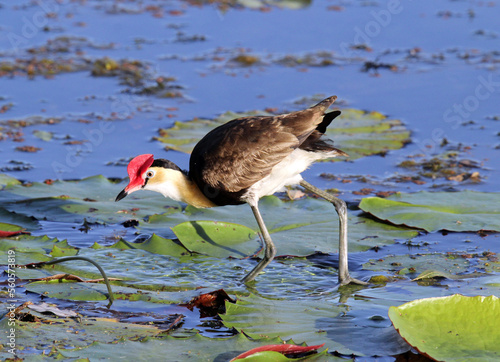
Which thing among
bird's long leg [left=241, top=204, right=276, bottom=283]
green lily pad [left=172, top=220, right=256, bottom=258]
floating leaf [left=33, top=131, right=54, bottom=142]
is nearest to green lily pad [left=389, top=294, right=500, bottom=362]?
bird's long leg [left=241, top=204, right=276, bottom=283]

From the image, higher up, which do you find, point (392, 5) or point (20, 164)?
point (392, 5)

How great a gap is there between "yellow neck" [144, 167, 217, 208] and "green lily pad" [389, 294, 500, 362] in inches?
91.2

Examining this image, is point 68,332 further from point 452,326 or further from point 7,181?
point 7,181

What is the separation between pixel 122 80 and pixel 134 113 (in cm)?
146

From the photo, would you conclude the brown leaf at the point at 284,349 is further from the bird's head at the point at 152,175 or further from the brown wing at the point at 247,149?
the bird's head at the point at 152,175

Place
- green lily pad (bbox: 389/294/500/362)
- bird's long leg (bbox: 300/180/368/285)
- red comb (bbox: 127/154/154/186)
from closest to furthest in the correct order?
green lily pad (bbox: 389/294/500/362) < bird's long leg (bbox: 300/180/368/285) < red comb (bbox: 127/154/154/186)

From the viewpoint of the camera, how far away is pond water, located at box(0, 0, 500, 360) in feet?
24.6

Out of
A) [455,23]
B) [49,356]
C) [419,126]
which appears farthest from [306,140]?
[455,23]

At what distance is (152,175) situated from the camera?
18.9 feet

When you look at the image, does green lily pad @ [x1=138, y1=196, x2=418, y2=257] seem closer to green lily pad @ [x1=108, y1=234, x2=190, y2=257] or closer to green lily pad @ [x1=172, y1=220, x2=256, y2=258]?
green lily pad @ [x1=172, y1=220, x2=256, y2=258]

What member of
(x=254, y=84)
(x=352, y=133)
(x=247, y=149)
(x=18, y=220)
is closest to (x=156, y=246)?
(x=247, y=149)

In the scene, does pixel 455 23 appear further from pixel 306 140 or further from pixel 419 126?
pixel 306 140

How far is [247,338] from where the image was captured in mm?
4148

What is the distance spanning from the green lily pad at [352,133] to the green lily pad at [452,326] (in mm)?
4096
